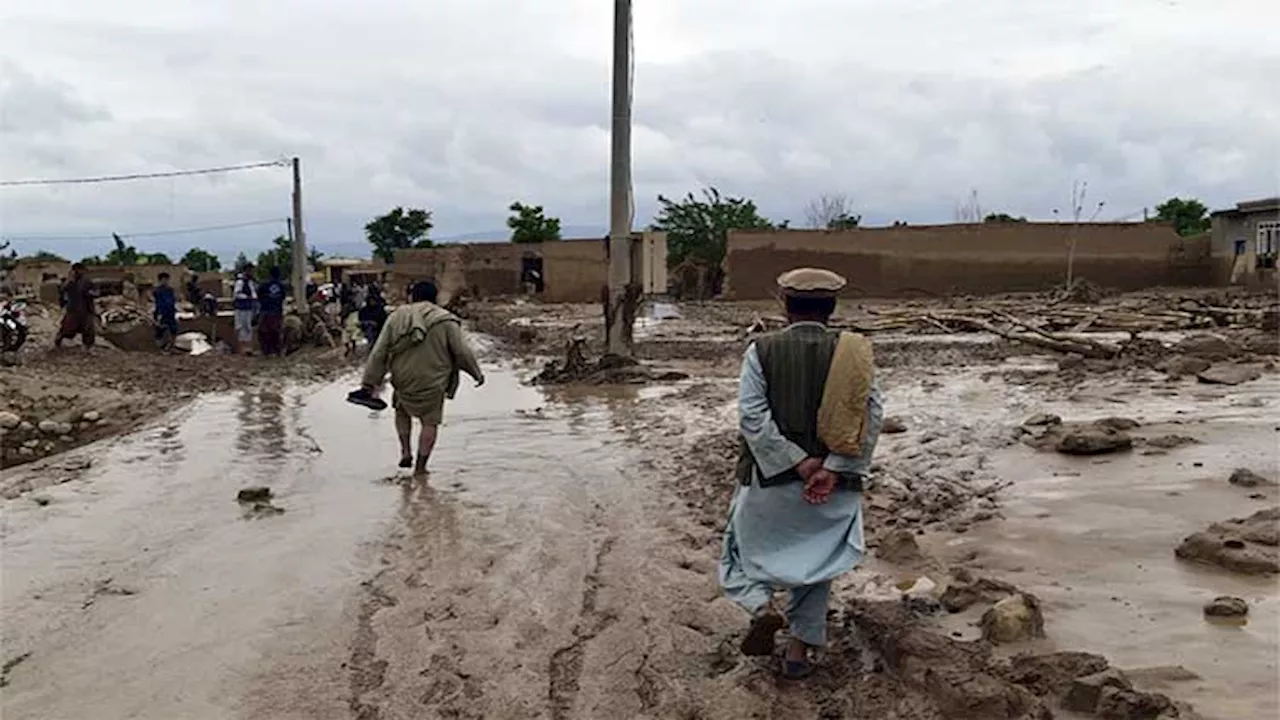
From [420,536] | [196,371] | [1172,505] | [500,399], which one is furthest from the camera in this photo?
[196,371]

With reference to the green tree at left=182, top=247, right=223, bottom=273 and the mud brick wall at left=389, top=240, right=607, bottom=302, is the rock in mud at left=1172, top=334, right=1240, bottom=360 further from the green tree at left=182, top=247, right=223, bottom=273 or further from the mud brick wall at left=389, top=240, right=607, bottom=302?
the green tree at left=182, top=247, right=223, bottom=273

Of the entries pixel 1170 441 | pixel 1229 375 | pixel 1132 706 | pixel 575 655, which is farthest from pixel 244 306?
pixel 1132 706

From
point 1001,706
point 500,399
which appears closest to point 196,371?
→ point 500,399

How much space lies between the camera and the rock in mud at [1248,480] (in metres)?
6.65

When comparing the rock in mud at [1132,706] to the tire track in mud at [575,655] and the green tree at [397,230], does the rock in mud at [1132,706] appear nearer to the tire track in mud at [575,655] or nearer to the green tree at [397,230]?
the tire track in mud at [575,655]

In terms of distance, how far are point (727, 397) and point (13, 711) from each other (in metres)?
9.26

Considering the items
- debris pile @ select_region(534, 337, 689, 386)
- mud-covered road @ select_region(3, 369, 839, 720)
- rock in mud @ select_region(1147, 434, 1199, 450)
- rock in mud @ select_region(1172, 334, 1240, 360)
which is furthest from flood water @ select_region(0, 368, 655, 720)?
rock in mud @ select_region(1172, 334, 1240, 360)

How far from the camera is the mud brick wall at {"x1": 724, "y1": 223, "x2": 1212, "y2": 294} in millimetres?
31297

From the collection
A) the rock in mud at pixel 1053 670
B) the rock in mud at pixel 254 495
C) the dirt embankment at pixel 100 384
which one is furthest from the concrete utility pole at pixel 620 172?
the rock in mud at pixel 1053 670

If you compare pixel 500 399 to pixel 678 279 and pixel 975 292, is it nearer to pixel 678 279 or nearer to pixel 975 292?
pixel 975 292

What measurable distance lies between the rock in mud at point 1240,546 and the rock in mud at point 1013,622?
118cm

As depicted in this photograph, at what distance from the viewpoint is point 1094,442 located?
781cm

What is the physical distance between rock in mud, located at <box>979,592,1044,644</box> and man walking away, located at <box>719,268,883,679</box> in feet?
2.19

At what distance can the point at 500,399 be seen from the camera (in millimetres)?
13906
